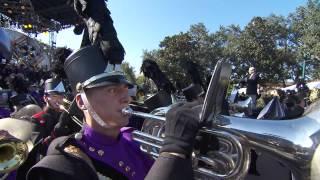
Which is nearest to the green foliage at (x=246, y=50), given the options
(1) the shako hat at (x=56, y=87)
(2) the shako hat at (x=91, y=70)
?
(1) the shako hat at (x=56, y=87)

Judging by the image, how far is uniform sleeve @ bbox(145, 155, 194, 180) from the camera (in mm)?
1710

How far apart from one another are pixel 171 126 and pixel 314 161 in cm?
73

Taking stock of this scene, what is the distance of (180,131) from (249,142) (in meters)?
0.59

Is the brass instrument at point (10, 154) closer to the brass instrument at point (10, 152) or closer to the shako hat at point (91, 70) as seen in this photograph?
the brass instrument at point (10, 152)

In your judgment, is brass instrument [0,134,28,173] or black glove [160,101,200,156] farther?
brass instrument [0,134,28,173]

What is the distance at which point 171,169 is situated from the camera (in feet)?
5.61

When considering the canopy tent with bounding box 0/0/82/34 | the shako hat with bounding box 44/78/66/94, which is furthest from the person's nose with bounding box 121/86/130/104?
the canopy tent with bounding box 0/0/82/34

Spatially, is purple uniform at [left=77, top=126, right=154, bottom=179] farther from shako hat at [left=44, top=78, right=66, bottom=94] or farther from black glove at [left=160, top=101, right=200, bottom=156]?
shako hat at [left=44, top=78, right=66, bottom=94]

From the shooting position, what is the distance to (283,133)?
7.05ft

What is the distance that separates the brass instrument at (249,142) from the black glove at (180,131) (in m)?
0.16

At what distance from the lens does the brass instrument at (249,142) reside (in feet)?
6.54

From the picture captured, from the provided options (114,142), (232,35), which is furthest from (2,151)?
(232,35)

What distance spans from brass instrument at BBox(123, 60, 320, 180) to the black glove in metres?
0.16

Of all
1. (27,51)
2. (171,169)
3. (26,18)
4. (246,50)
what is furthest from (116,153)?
(246,50)
